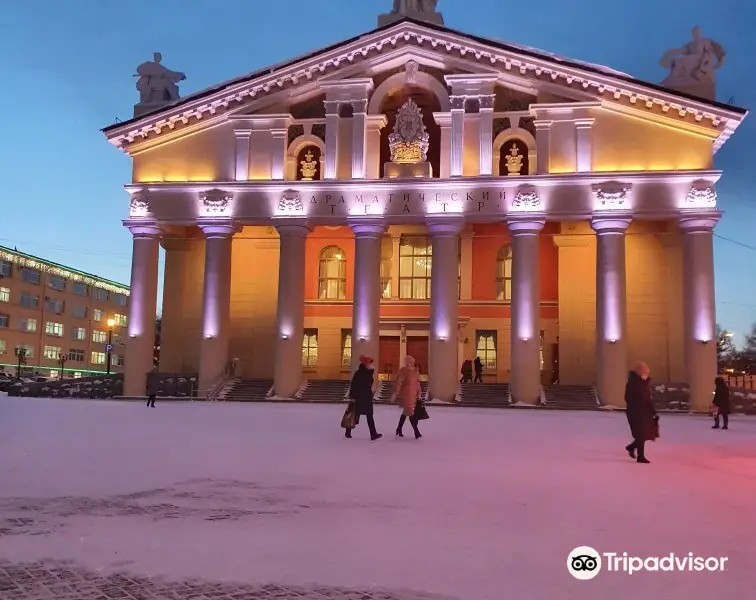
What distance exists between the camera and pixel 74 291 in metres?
94.1

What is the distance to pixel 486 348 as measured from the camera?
3966cm

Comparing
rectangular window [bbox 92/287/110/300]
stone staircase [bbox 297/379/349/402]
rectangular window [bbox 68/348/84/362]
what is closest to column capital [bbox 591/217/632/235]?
stone staircase [bbox 297/379/349/402]

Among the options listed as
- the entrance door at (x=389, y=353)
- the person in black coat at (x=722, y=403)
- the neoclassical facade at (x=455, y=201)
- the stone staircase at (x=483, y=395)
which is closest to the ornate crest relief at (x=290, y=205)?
the neoclassical facade at (x=455, y=201)

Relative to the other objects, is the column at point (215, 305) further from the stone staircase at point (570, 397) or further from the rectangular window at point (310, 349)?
the stone staircase at point (570, 397)

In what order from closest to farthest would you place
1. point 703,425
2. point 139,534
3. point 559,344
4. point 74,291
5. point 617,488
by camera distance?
point 139,534 < point 617,488 < point 703,425 < point 559,344 < point 74,291

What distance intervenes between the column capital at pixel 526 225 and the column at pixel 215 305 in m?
13.4

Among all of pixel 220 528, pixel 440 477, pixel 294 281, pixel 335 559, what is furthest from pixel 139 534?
pixel 294 281

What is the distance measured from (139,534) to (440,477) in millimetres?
4812

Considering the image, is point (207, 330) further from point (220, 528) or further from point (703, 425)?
point (220, 528)

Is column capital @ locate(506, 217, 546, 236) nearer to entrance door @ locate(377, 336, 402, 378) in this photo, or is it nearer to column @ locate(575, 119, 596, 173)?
column @ locate(575, 119, 596, 173)

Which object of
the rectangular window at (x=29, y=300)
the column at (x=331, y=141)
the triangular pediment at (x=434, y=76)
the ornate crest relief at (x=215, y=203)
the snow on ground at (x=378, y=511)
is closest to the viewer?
the snow on ground at (x=378, y=511)

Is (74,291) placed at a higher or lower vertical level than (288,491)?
higher

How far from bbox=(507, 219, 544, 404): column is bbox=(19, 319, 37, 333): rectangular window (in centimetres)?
6784

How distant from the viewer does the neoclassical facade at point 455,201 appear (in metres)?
32.5
